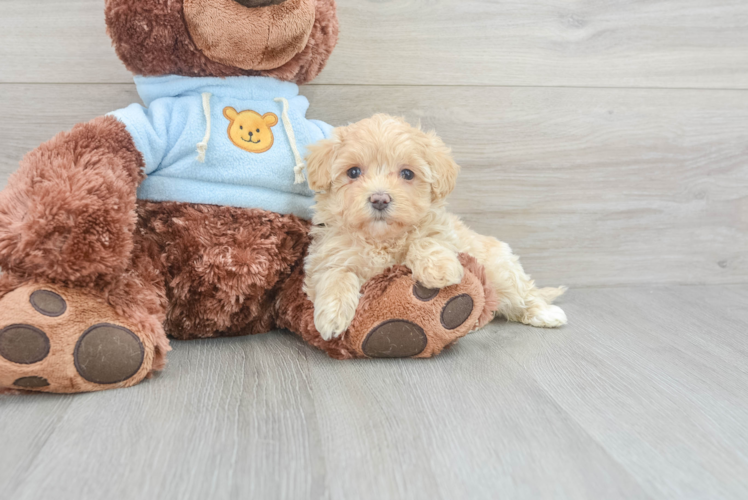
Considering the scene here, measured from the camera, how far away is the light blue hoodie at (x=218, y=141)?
1089 millimetres

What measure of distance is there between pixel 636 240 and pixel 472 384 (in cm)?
94

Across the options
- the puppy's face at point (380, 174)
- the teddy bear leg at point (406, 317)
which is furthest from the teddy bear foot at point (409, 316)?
the puppy's face at point (380, 174)

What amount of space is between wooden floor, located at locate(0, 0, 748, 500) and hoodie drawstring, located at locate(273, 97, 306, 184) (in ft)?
0.84

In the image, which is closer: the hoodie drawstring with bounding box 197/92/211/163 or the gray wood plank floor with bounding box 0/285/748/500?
the gray wood plank floor with bounding box 0/285/748/500

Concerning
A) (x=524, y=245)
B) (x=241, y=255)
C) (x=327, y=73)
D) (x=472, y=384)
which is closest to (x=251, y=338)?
(x=241, y=255)

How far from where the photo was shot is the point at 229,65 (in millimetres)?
1108

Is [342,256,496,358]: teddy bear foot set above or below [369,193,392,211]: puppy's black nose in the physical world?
below

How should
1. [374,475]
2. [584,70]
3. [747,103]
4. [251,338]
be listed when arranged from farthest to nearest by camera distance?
1. [747,103]
2. [584,70]
3. [251,338]
4. [374,475]

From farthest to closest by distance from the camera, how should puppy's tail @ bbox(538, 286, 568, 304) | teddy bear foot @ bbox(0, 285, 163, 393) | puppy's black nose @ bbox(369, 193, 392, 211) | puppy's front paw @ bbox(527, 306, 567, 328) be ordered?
puppy's tail @ bbox(538, 286, 568, 304) → puppy's front paw @ bbox(527, 306, 567, 328) → puppy's black nose @ bbox(369, 193, 392, 211) → teddy bear foot @ bbox(0, 285, 163, 393)

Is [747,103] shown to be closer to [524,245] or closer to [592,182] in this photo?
[592,182]

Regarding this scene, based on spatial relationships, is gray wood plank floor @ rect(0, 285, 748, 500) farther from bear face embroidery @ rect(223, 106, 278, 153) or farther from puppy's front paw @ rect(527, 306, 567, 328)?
bear face embroidery @ rect(223, 106, 278, 153)

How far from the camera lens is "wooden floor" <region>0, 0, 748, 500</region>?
2.39 ft

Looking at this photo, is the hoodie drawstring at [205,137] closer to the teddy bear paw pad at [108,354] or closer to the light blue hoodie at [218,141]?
the light blue hoodie at [218,141]

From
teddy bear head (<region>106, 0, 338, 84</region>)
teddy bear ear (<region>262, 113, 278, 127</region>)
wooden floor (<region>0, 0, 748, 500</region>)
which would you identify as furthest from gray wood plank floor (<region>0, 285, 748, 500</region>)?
teddy bear head (<region>106, 0, 338, 84</region>)
